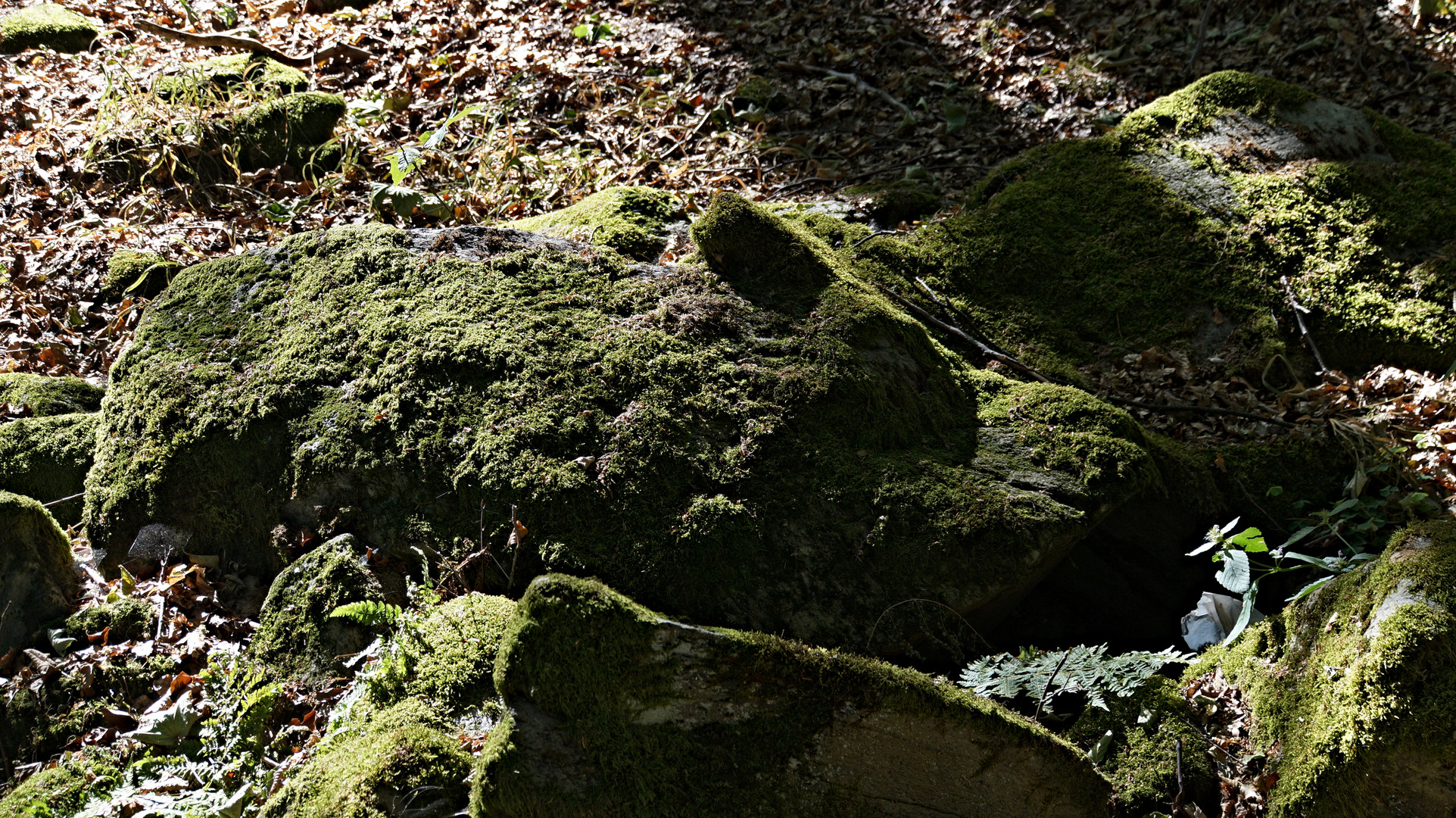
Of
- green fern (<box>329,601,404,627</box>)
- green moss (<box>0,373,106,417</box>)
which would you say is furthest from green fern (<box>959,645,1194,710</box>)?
green moss (<box>0,373,106,417</box>)

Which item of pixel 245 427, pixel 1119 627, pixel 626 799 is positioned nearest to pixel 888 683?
pixel 626 799

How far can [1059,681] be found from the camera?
2898mm

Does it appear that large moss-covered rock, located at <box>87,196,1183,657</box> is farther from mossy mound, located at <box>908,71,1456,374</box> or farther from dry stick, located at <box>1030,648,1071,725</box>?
mossy mound, located at <box>908,71,1456,374</box>

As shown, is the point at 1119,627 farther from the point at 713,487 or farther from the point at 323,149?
the point at 323,149

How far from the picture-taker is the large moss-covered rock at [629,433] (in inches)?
123

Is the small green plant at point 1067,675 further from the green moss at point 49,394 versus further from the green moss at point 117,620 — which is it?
the green moss at point 49,394

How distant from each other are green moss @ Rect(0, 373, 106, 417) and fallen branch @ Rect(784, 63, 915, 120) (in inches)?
238

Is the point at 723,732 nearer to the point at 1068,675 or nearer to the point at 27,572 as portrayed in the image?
the point at 1068,675

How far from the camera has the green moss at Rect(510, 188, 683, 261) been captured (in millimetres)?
4664

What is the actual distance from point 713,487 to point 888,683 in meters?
1.06

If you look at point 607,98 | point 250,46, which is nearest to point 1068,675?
point 607,98

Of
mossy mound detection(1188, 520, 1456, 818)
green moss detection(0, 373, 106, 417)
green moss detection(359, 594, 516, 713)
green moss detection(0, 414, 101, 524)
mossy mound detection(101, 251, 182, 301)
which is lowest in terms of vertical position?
green moss detection(0, 414, 101, 524)

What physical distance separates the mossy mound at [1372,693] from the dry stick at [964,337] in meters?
1.68

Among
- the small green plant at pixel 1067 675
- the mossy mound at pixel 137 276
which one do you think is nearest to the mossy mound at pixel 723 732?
the small green plant at pixel 1067 675
